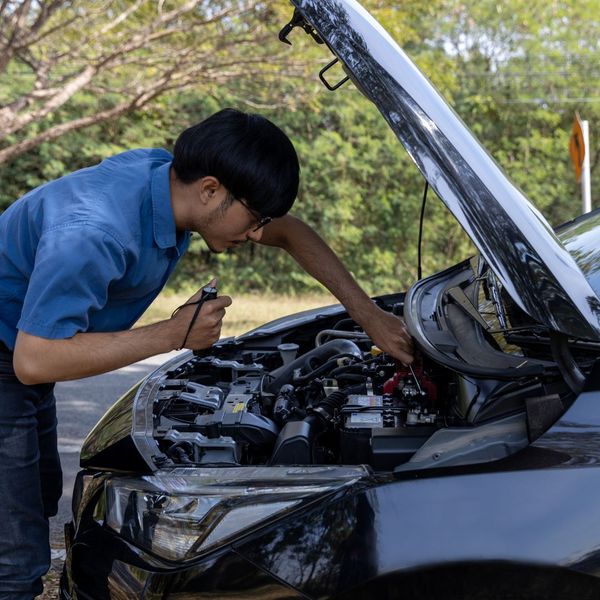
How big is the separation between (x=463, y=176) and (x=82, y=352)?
925 mm

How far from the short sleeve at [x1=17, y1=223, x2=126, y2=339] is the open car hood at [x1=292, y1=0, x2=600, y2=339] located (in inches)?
27.4

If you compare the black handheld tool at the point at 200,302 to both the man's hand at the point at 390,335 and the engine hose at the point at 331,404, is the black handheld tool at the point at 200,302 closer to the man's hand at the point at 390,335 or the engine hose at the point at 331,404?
the engine hose at the point at 331,404

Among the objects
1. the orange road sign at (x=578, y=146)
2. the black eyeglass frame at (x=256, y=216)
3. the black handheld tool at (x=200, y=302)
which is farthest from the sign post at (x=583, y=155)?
the black handheld tool at (x=200, y=302)

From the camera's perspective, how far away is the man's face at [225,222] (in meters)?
2.10

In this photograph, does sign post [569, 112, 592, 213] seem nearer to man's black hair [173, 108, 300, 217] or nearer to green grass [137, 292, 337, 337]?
green grass [137, 292, 337, 337]

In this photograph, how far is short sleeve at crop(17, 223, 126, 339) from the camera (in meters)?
1.87

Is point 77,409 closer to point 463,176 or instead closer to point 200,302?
point 200,302

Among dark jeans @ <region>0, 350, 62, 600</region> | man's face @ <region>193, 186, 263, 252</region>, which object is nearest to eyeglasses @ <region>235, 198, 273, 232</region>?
man's face @ <region>193, 186, 263, 252</region>

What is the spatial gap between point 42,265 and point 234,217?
1.59 ft

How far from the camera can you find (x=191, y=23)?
908cm

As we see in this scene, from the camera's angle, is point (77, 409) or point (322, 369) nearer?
point (322, 369)

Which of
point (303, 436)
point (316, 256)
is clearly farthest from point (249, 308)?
point (303, 436)

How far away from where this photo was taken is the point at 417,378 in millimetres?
2350

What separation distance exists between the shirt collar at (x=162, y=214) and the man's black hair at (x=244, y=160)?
0.05 metres
